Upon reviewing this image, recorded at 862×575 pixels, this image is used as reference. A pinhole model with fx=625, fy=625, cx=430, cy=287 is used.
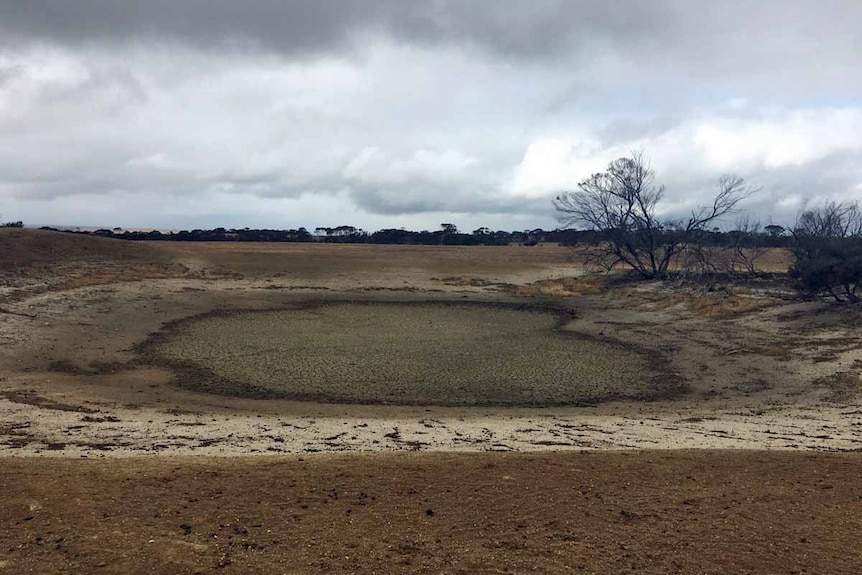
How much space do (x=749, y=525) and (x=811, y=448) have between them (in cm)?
452

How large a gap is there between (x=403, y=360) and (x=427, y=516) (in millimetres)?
13025

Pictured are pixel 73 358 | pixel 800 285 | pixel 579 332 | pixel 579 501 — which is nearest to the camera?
pixel 579 501

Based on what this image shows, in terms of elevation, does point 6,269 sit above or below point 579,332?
above

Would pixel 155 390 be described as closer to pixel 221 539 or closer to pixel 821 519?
pixel 221 539

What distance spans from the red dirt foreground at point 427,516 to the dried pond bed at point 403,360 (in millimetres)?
6918

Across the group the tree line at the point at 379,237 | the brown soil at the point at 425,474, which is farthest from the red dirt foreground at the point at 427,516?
the tree line at the point at 379,237

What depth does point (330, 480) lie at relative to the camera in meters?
7.04

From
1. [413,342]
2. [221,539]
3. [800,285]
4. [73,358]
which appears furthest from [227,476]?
[800,285]

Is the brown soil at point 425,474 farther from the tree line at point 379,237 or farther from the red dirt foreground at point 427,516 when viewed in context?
the tree line at point 379,237

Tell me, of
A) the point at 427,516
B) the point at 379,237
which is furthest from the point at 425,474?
the point at 379,237

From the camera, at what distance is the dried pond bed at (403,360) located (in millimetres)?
15266

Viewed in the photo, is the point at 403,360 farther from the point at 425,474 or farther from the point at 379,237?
the point at 379,237

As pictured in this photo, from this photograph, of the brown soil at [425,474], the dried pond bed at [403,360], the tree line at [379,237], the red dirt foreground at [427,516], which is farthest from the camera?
the tree line at [379,237]

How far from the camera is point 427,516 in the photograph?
20.0 feet
